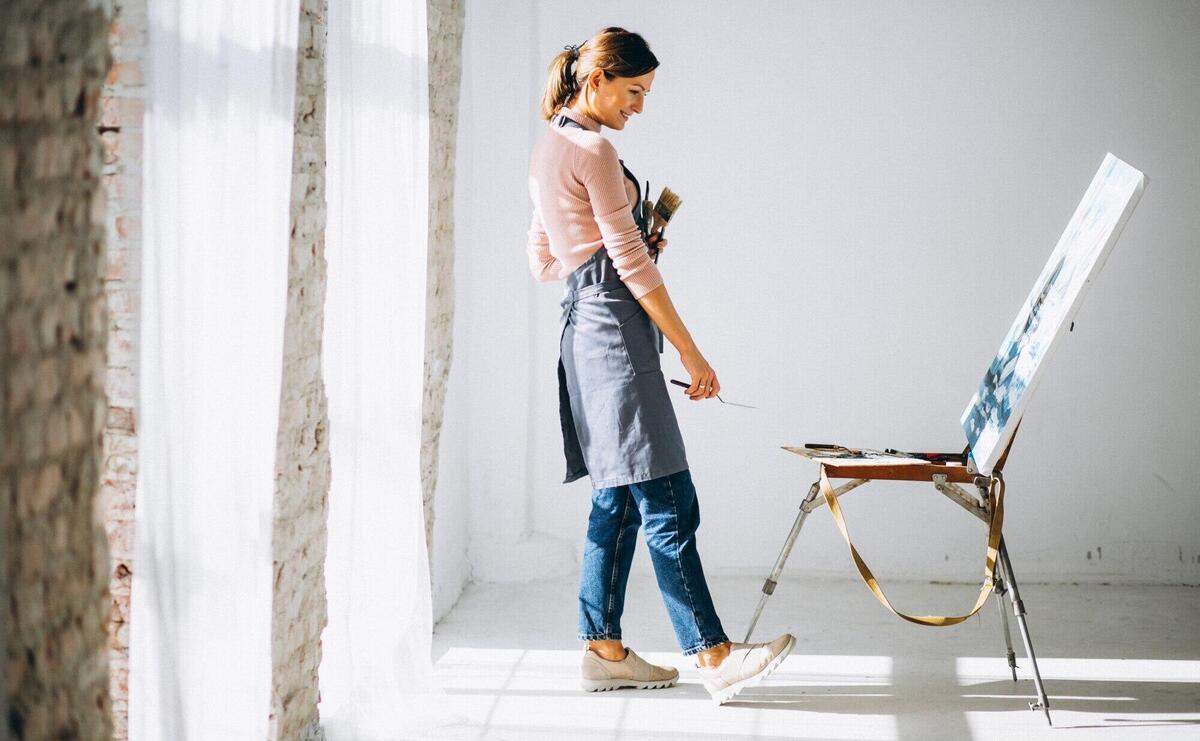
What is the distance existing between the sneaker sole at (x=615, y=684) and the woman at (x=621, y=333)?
207 millimetres

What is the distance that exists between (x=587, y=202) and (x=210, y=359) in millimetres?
1159

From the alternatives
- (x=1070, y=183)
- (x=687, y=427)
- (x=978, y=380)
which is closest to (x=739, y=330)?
(x=687, y=427)

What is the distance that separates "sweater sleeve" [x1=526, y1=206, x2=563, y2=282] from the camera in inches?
124

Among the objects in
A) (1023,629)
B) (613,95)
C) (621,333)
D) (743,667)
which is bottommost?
(743,667)

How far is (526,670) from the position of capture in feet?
11.0

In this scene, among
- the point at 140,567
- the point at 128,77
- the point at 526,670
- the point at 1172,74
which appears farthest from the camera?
the point at 1172,74

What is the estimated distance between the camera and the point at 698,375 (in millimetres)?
2930

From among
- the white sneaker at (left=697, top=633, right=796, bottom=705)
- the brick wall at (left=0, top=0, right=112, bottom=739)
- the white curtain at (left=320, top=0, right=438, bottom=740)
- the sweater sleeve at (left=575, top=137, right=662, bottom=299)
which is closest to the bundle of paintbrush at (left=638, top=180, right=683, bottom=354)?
the sweater sleeve at (left=575, top=137, right=662, bottom=299)

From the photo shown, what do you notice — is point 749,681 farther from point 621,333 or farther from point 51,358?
point 51,358

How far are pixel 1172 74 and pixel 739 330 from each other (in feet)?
5.61

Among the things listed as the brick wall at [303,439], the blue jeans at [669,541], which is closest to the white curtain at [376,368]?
the brick wall at [303,439]

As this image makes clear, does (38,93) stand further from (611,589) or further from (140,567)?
(611,589)

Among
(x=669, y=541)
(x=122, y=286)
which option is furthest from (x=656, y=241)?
(x=122, y=286)

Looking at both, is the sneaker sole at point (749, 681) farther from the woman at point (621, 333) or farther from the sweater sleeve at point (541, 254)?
the sweater sleeve at point (541, 254)
